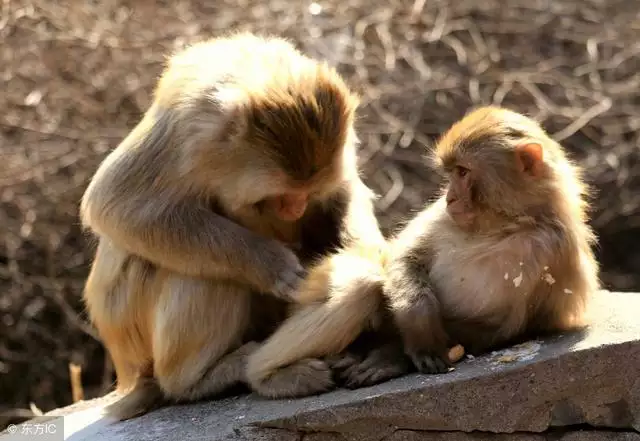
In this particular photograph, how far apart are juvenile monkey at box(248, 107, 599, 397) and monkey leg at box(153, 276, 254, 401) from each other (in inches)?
7.8

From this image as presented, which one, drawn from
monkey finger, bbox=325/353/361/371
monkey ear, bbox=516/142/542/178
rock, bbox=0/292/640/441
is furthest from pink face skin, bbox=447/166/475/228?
monkey finger, bbox=325/353/361/371

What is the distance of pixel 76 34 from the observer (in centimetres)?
769

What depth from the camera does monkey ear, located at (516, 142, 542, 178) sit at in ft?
11.5

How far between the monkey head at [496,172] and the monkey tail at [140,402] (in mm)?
1485

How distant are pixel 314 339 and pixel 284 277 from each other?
0.31 m

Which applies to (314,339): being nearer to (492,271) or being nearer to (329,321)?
Answer: (329,321)

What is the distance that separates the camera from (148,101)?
25.3 ft

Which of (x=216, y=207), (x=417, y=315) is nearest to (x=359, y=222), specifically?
(x=216, y=207)

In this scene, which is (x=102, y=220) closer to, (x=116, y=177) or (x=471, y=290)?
(x=116, y=177)

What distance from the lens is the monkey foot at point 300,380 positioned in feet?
11.6

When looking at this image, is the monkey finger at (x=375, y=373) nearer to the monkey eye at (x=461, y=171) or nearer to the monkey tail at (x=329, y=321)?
the monkey tail at (x=329, y=321)

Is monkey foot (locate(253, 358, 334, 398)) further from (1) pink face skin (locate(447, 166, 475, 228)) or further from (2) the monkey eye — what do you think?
(2) the monkey eye

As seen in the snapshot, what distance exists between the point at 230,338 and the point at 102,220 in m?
0.70

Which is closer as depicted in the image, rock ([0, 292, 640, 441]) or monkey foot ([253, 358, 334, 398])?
rock ([0, 292, 640, 441])
